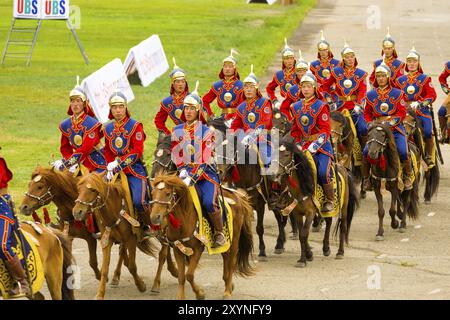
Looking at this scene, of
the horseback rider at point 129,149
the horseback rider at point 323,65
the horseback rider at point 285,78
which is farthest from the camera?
the horseback rider at point 323,65

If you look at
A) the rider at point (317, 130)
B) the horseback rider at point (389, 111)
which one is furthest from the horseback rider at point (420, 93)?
the rider at point (317, 130)

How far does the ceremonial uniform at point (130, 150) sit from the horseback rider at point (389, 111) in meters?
5.67

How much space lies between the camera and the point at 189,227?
52.6ft

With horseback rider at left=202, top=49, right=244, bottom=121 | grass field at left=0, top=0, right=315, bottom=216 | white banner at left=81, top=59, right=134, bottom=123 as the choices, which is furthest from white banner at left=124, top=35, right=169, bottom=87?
horseback rider at left=202, top=49, right=244, bottom=121

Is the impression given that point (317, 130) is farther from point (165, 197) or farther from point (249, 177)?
point (165, 197)

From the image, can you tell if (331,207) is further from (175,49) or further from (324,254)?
(175,49)

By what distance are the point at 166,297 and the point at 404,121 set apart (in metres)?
8.00

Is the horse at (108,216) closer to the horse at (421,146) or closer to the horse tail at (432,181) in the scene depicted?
the horse at (421,146)

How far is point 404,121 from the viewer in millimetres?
23062

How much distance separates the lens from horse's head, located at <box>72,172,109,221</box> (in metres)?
15.7

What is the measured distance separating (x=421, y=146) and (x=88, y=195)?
960 centimetres

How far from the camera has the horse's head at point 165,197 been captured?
49.9ft

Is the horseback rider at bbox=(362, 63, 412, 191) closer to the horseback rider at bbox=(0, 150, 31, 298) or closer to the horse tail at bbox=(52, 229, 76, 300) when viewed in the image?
the horse tail at bbox=(52, 229, 76, 300)
